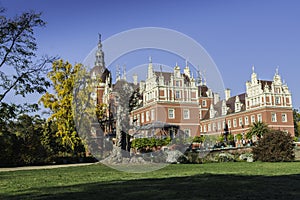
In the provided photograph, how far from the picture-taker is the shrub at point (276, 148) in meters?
22.9

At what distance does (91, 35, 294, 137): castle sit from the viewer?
31.2m

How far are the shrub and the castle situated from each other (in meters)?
5.25

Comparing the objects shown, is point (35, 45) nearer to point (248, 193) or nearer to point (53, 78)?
point (248, 193)

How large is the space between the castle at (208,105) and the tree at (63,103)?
3.18 meters

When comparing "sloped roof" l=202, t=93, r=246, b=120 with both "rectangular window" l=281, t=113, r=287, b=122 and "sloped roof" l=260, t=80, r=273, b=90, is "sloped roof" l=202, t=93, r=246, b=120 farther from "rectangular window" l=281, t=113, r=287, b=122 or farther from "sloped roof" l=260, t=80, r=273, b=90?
"rectangular window" l=281, t=113, r=287, b=122

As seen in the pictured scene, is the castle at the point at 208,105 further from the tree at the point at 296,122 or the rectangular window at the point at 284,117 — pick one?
the tree at the point at 296,122

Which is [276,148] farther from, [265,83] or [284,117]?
[265,83]

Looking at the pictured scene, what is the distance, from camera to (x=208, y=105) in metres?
62.9

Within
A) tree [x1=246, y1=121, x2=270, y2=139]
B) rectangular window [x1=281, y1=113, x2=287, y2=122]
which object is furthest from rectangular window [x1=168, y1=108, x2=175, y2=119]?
rectangular window [x1=281, y1=113, x2=287, y2=122]

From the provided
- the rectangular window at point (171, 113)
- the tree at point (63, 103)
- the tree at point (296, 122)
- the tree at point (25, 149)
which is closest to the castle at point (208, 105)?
the rectangular window at point (171, 113)

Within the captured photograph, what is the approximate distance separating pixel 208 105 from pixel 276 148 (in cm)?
4006

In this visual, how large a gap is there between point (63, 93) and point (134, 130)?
722 centimetres

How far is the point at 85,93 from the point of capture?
3077 centimetres

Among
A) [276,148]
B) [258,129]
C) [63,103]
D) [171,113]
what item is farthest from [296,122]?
[63,103]
